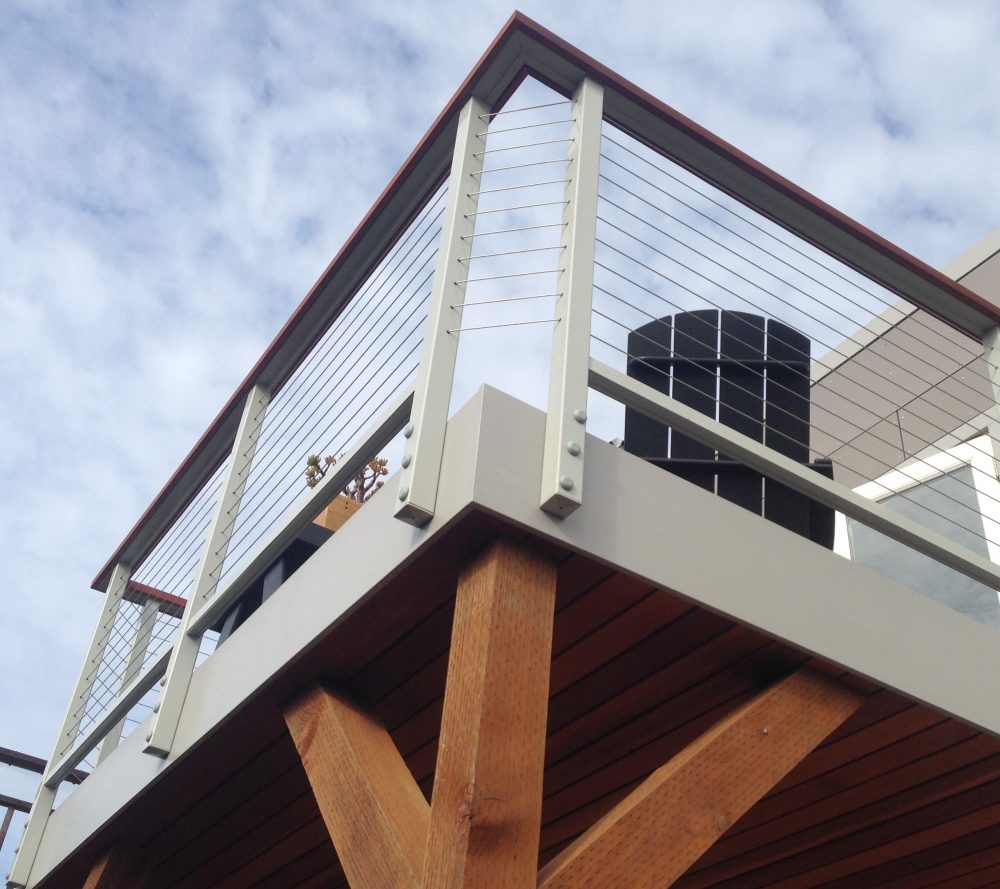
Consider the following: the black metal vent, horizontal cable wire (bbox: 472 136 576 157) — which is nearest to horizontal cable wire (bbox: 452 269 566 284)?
horizontal cable wire (bbox: 472 136 576 157)

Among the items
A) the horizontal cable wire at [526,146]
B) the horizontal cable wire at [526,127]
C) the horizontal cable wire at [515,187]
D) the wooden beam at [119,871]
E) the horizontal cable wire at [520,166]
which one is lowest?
the wooden beam at [119,871]

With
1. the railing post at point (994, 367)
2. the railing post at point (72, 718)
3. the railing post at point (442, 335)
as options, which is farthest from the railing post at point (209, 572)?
the railing post at point (994, 367)

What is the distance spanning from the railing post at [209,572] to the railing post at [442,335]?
1.26m

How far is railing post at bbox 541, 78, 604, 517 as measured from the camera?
1866 mm

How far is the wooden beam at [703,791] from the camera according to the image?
1.65 metres

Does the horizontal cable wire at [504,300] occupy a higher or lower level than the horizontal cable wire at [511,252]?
lower

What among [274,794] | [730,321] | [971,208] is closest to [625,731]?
[274,794]

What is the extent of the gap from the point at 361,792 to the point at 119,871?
1.87 m

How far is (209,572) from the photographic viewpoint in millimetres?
3064

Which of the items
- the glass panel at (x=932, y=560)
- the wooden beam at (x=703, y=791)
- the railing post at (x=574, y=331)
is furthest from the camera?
the glass panel at (x=932, y=560)

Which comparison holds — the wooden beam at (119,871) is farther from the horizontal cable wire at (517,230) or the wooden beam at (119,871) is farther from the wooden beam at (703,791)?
the horizontal cable wire at (517,230)

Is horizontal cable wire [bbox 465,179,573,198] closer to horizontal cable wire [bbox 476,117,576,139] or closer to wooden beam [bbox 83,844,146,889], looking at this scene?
horizontal cable wire [bbox 476,117,576,139]

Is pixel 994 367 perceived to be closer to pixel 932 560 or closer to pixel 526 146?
pixel 526 146

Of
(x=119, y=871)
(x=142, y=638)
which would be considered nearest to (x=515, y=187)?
(x=119, y=871)
